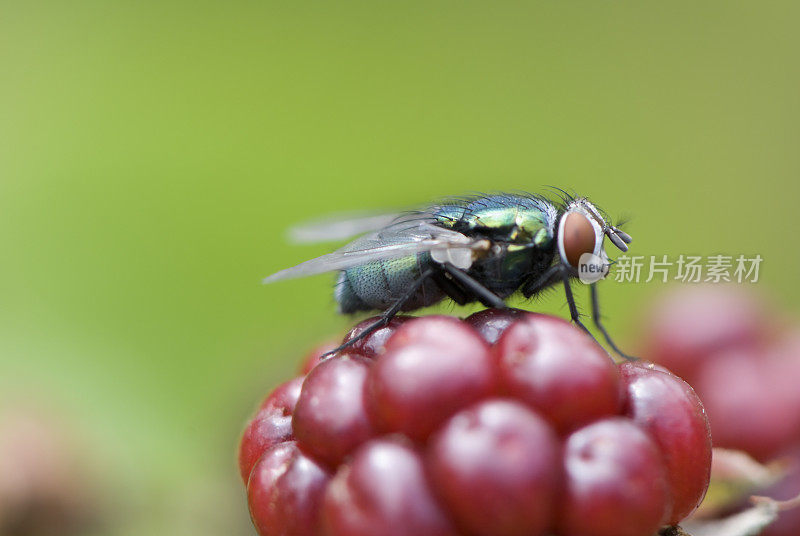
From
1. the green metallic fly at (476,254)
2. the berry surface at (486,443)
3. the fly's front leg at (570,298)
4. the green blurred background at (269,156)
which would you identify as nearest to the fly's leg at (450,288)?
the green metallic fly at (476,254)

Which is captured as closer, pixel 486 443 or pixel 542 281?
pixel 486 443

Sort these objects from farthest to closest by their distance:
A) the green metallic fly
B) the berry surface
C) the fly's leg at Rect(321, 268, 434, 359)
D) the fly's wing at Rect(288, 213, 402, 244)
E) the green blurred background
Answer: the green blurred background
the fly's wing at Rect(288, 213, 402, 244)
the green metallic fly
the fly's leg at Rect(321, 268, 434, 359)
the berry surface

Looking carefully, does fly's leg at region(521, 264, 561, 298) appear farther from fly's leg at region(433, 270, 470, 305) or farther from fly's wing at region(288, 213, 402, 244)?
fly's wing at region(288, 213, 402, 244)

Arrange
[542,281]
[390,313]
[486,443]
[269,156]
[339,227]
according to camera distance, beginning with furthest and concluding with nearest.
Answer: [269,156] < [339,227] < [542,281] < [390,313] < [486,443]

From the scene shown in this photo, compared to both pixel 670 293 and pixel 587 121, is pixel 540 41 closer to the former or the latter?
pixel 587 121

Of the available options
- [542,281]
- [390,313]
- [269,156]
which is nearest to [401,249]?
[390,313]

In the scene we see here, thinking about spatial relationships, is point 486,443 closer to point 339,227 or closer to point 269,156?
point 339,227

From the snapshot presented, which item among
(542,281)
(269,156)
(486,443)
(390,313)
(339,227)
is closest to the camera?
(486,443)

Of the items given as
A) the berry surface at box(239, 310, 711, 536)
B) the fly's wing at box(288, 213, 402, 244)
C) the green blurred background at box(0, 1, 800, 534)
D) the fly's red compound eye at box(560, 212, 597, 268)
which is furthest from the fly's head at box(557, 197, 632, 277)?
the green blurred background at box(0, 1, 800, 534)
